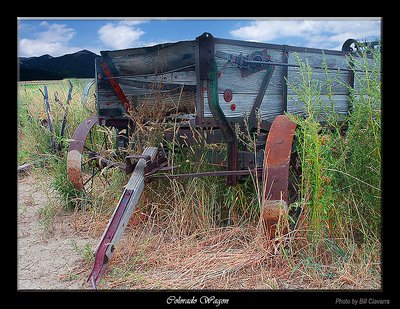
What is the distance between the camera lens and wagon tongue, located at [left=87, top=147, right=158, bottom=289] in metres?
2.77

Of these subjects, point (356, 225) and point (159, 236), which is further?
point (159, 236)

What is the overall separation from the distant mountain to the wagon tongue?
978 mm

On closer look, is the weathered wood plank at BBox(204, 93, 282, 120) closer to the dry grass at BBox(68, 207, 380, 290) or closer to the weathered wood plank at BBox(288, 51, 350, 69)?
the weathered wood plank at BBox(288, 51, 350, 69)

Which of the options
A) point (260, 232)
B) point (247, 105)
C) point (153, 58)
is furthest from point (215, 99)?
point (260, 232)

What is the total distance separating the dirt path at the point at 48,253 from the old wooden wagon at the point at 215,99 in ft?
1.46

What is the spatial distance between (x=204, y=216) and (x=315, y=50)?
1931 millimetres

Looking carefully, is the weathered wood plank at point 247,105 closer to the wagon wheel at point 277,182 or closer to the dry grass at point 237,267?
the wagon wheel at point 277,182

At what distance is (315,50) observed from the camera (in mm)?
4012

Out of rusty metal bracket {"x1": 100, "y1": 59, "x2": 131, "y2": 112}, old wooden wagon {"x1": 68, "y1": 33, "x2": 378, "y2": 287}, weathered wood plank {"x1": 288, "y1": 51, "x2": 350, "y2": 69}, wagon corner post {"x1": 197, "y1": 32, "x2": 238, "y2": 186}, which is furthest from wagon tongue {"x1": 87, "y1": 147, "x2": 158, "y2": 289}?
weathered wood plank {"x1": 288, "y1": 51, "x2": 350, "y2": 69}
